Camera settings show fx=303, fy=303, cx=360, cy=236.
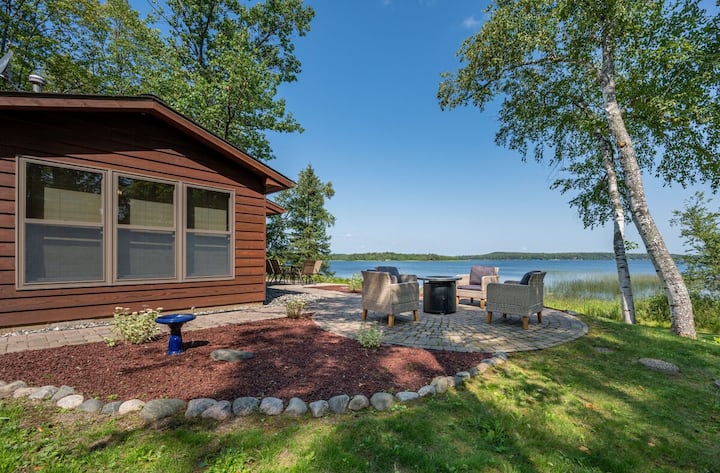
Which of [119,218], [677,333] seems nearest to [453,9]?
[677,333]

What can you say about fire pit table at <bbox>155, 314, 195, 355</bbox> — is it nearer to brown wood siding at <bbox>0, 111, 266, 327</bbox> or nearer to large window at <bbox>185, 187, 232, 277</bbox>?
brown wood siding at <bbox>0, 111, 266, 327</bbox>

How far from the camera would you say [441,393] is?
2732mm

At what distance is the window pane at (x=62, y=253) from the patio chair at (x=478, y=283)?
22.1 ft

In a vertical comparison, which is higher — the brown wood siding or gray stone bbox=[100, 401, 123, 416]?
the brown wood siding

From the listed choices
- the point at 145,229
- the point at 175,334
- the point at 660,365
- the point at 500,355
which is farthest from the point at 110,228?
the point at 660,365

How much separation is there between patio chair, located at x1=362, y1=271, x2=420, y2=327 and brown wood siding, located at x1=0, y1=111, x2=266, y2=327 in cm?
274

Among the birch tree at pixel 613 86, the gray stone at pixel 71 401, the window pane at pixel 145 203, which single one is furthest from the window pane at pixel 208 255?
the birch tree at pixel 613 86

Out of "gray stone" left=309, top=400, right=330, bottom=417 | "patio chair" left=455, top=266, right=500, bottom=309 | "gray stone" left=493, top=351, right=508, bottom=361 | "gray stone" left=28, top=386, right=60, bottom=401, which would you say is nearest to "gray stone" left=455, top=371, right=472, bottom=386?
"gray stone" left=493, top=351, right=508, bottom=361

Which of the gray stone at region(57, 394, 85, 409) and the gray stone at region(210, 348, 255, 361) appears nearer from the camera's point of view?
the gray stone at region(57, 394, 85, 409)

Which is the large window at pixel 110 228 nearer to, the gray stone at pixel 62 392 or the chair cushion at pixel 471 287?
the gray stone at pixel 62 392

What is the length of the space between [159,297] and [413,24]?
12.4 metres

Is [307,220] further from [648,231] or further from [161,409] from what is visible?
[161,409]

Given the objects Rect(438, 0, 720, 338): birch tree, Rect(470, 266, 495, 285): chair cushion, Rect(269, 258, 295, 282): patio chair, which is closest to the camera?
Rect(438, 0, 720, 338): birch tree

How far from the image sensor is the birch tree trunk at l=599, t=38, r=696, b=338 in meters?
5.56
